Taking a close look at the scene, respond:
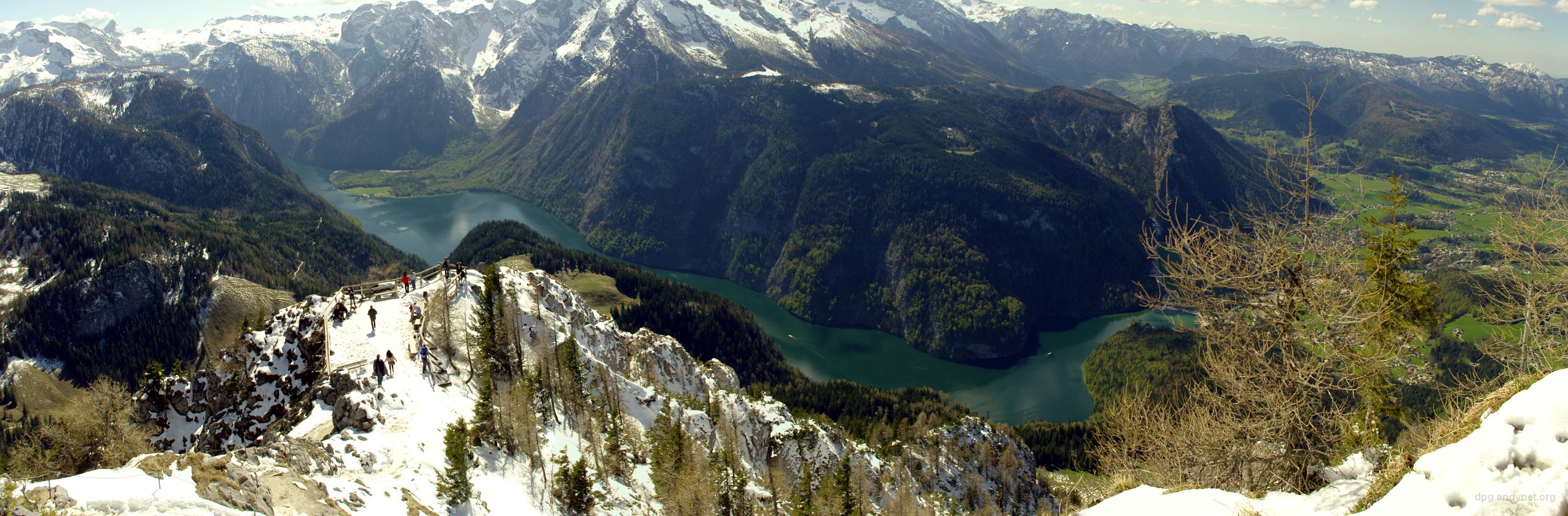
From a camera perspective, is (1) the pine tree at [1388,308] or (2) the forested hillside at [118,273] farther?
(2) the forested hillside at [118,273]

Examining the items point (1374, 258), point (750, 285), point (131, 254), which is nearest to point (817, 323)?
point (750, 285)

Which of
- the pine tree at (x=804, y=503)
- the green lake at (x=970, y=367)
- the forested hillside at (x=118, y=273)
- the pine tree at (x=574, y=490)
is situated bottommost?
the green lake at (x=970, y=367)

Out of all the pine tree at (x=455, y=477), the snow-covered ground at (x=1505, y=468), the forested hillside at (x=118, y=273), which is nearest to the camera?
the snow-covered ground at (x=1505, y=468)

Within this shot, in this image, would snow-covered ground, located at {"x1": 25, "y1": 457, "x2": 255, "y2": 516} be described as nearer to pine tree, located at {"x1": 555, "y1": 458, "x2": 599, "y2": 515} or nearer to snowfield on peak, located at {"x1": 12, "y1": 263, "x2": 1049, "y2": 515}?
snowfield on peak, located at {"x1": 12, "y1": 263, "x2": 1049, "y2": 515}

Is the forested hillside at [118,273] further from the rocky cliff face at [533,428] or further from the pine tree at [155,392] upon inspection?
the rocky cliff face at [533,428]

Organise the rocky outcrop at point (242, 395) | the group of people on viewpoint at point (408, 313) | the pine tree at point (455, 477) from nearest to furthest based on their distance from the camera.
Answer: the pine tree at point (455, 477)
the rocky outcrop at point (242, 395)
the group of people on viewpoint at point (408, 313)

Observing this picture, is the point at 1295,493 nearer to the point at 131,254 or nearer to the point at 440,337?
the point at 440,337

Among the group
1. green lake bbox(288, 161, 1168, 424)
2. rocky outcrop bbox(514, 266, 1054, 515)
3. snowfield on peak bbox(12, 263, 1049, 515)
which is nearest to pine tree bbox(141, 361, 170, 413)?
snowfield on peak bbox(12, 263, 1049, 515)

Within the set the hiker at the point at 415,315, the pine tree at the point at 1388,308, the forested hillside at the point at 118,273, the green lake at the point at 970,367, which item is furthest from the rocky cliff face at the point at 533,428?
the forested hillside at the point at 118,273
